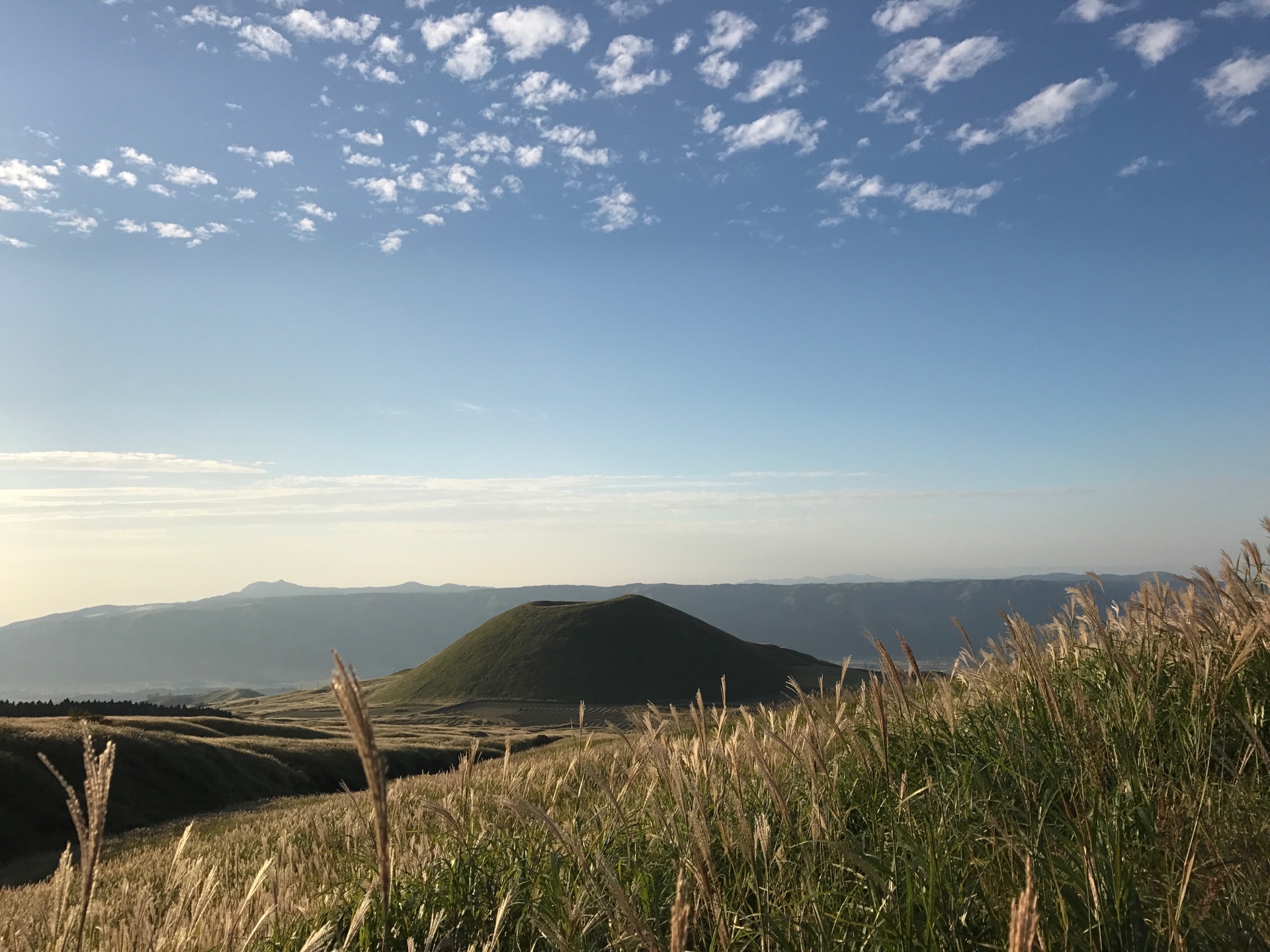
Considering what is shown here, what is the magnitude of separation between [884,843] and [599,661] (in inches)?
4750

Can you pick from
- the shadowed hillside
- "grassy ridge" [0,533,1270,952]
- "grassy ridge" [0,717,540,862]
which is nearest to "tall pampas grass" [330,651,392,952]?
"grassy ridge" [0,533,1270,952]

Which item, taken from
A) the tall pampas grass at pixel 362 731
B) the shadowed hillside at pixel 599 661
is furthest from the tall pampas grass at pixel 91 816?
the shadowed hillside at pixel 599 661

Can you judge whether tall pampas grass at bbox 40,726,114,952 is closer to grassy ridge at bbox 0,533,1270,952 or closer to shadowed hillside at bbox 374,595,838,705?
grassy ridge at bbox 0,533,1270,952

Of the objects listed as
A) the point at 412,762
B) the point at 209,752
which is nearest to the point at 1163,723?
the point at 209,752

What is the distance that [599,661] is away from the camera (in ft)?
394

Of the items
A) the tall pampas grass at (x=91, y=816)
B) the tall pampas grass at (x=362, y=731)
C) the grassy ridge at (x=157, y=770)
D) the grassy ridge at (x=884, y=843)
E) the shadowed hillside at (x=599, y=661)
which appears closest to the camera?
the tall pampas grass at (x=362, y=731)

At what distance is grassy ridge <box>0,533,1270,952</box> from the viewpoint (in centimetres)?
243

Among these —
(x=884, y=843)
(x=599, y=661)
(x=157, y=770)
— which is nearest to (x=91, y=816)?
(x=884, y=843)

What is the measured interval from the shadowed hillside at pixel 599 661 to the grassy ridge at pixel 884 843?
105270mm

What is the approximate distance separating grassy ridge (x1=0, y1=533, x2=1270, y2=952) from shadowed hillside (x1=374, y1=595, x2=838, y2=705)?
105m

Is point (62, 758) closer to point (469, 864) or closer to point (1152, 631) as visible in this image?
point (469, 864)

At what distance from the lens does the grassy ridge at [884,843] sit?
95.7 inches

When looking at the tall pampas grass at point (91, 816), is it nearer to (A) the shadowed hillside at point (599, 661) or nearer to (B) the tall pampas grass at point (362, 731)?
(B) the tall pampas grass at point (362, 731)

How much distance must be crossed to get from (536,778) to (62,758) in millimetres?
29175
